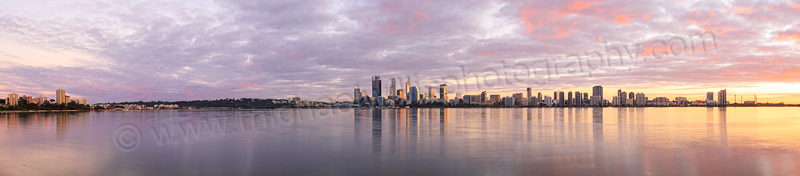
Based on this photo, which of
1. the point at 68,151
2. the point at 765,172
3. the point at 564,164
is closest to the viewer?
the point at 765,172

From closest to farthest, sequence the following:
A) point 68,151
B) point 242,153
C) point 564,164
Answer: point 564,164 < point 242,153 < point 68,151

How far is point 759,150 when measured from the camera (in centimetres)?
1905

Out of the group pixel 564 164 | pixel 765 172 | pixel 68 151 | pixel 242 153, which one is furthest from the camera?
pixel 68 151

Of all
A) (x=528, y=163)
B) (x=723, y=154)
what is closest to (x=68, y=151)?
(x=528, y=163)

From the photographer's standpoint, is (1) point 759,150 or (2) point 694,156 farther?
(1) point 759,150

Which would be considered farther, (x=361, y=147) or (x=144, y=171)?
(x=361, y=147)

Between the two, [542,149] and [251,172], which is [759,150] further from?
[251,172]

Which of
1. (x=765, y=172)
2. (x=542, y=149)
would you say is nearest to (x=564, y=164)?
(x=542, y=149)

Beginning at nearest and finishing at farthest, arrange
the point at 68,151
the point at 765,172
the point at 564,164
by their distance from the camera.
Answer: the point at 765,172
the point at 564,164
the point at 68,151

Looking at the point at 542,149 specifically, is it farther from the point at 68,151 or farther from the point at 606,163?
the point at 68,151

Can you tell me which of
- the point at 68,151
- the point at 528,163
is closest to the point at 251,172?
the point at 528,163

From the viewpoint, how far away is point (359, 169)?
46.0ft

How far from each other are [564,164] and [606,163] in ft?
5.53

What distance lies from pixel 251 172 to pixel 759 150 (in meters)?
20.9
